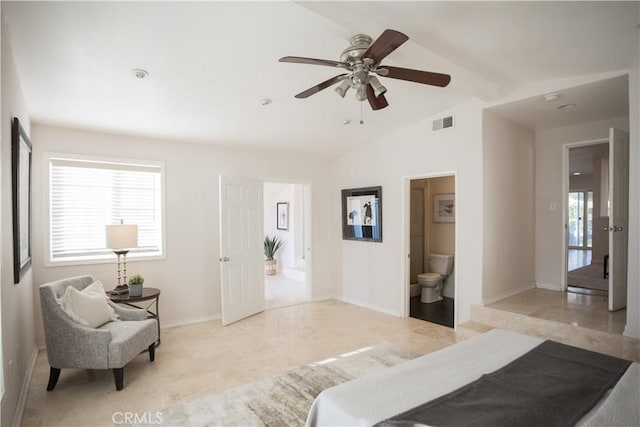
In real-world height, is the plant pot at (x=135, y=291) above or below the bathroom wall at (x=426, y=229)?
below

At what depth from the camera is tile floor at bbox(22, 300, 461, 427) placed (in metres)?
2.63

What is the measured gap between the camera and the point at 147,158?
4.38m

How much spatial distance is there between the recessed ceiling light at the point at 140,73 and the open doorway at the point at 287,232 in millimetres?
4433

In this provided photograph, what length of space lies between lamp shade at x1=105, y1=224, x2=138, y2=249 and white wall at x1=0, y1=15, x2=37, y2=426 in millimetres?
868

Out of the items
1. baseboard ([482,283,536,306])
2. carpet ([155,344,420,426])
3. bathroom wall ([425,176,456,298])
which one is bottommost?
carpet ([155,344,420,426])

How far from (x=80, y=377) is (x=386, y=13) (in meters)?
3.98

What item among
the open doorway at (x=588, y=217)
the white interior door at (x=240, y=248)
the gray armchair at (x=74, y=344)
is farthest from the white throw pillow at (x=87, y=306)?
the open doorway at (x=588, y=217)

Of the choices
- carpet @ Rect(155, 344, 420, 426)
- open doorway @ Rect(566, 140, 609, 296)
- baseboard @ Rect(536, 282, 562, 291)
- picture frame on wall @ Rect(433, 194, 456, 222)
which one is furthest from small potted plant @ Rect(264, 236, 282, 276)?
open doorway @ Rect(566, 140, 609, 296)

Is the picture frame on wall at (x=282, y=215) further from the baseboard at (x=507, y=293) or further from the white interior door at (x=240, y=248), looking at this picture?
the baseboard at (x=507, y=293)

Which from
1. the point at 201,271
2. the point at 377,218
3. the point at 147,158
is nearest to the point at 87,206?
the point at 147,158

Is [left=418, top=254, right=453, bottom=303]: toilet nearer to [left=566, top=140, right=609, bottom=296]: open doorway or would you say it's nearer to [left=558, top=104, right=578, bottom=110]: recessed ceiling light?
[left=566, top=140, right=609, bottom=296]: open doorway

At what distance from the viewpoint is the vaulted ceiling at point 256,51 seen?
219cm

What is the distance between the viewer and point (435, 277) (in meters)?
5.43

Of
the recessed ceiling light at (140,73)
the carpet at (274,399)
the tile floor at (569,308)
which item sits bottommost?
the carpet at (274,399)
